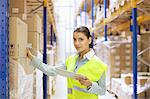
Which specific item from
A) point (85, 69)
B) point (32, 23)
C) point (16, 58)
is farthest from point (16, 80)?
point (32, 23)

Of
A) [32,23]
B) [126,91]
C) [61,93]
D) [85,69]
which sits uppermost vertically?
[32,23]

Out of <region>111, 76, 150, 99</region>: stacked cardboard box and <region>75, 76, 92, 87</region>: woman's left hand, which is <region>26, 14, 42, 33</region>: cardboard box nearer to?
<region>75, 76, 92, 87</region>: woman's left hand

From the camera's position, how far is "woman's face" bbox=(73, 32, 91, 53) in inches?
116

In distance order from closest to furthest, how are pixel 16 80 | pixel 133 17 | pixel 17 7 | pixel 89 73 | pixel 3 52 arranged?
pixel 3 52, pixel 89 73, pixel 16 80, pixel 17 7, pixel 133 17

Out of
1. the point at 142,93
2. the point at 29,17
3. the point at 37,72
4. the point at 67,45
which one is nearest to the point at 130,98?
the point at 142,93

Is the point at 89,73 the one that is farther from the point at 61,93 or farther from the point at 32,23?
the point at 61,93

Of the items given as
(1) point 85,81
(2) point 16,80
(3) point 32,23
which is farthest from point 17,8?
(1) point 85,81

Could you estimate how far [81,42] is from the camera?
9.68 ft

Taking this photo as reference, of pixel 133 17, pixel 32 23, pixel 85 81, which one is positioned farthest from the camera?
pixel 133 17

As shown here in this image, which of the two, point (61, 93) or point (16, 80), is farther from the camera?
point (61, 93)

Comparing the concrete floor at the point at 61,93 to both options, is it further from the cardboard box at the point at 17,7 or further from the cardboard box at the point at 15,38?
the cardboard box at the point at 15,38

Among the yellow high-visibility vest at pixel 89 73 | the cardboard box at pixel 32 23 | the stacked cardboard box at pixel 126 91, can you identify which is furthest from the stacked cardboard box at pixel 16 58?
the stacked cardboard box at pixel 126 91

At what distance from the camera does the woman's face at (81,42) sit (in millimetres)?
2947

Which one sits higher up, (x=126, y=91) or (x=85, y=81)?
(x=85, y=81)
